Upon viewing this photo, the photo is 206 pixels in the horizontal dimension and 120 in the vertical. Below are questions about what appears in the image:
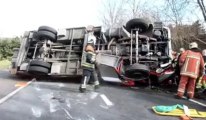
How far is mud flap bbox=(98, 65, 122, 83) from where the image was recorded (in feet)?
38.3

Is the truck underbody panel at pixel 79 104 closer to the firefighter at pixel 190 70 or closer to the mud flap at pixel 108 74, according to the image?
the firefighter at pixel 190 70

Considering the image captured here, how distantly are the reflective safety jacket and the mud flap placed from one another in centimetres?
A: 253

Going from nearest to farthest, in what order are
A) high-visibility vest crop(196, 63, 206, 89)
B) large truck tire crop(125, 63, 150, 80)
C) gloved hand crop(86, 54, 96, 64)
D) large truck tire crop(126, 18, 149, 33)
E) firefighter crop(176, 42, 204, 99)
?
1. firefighter crop(176, 42, 204, 99)
2. gloved hand crop(86, 54, 96, 64)
3. high-visibility vest crop(196, 63, 206, 89)
4. large truck tire crop(125, 63, 150, 80)
5. large truck tire crop(126, 18, 149, 33)

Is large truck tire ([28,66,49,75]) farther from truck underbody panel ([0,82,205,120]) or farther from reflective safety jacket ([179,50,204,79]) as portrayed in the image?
reflective safety jacket ([179,50,204,79])

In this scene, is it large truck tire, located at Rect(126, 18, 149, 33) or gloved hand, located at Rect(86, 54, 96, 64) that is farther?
large truck tire, located at Rect(126, 18, 149, 33)

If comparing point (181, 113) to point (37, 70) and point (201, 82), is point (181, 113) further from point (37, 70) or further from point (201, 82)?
point (37, 70)

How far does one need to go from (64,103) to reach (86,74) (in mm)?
2309

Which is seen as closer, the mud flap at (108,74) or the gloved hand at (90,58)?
the gloved hand at (90,58)

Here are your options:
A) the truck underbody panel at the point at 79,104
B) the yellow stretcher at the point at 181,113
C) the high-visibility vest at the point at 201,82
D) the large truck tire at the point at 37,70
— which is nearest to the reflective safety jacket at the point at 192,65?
the high-visibility vest at the point at 201,82

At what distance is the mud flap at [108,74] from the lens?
459 inches

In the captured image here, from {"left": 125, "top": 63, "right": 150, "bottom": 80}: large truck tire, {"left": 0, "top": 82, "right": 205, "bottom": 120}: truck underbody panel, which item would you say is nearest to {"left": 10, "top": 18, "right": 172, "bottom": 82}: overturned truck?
{"left": 125, "top": 63, "right": 150, "bottom": 80}: large truck tire

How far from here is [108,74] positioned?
11852mm

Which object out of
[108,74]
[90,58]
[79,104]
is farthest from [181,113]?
[108,74]

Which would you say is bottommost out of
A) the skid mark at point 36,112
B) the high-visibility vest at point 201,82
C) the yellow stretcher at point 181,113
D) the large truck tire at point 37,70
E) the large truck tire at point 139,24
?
the yellow stretcher at point 181,113
